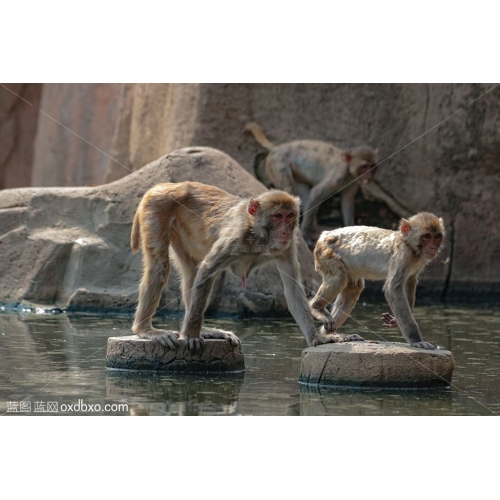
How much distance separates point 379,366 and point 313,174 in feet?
30.9

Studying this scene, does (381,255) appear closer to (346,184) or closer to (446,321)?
(446,321)

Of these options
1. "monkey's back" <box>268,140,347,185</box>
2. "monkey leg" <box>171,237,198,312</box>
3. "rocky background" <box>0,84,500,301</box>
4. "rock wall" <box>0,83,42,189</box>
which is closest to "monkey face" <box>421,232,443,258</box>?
"monkey leg" <box>171,237,198,312</box>

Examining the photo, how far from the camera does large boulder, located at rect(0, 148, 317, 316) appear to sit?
12.9 meters

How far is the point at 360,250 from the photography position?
8906 millimetres

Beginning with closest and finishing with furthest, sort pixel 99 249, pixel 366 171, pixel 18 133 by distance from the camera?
pixel 99 249
pixel 366 171
pixel 18 133

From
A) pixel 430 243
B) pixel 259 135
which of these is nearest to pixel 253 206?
pixel 430 243

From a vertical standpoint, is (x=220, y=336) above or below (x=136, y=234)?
below

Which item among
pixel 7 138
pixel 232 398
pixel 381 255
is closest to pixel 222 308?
pixel 381 255

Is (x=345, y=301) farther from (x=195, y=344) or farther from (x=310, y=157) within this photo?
(x=310, y=157)

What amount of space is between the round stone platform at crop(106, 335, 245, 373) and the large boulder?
167 inches

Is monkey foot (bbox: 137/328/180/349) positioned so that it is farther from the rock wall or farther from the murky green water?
the rock wall

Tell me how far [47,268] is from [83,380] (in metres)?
5.33

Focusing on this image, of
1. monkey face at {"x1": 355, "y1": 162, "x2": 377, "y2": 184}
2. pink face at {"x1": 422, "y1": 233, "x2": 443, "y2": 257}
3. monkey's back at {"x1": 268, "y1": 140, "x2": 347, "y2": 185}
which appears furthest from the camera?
monkey's back at {"x1": 268, "y1": 140, "x2": 347, "y2": 185}

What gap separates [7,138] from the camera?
2753 centimetres
